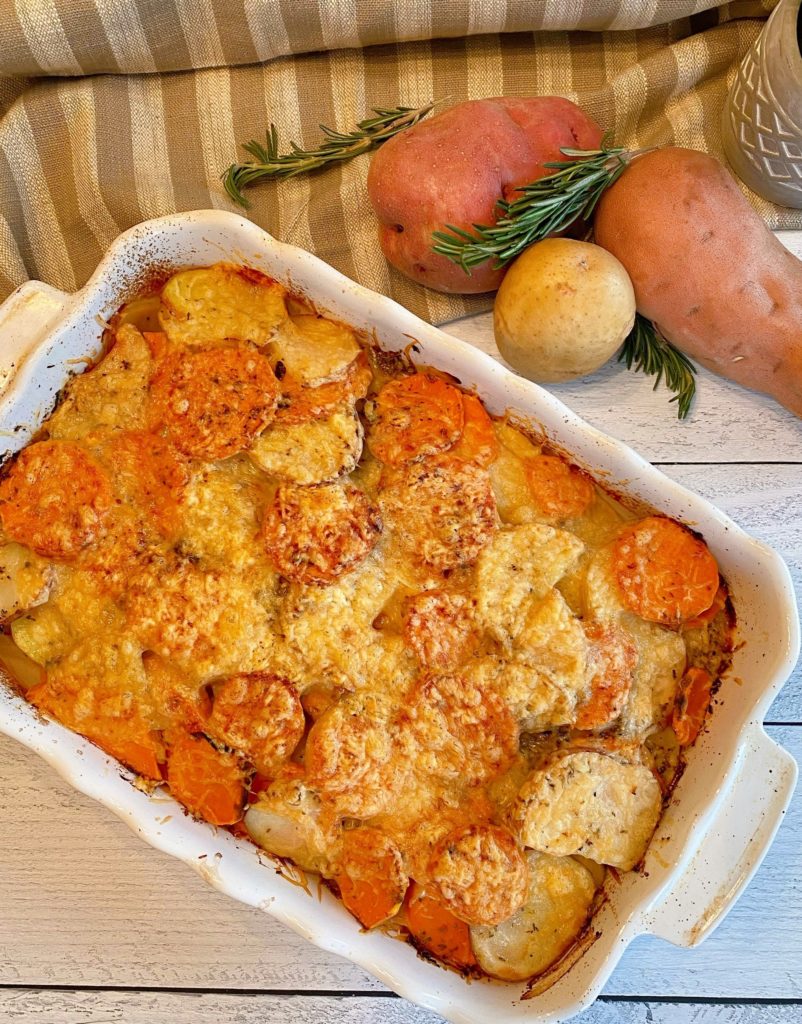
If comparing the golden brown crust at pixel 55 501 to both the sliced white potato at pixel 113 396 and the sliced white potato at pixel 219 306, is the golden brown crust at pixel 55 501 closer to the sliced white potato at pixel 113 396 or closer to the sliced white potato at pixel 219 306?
the sliced white potato at pixel 113 396

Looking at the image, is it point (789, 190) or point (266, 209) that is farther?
point (266, 209)

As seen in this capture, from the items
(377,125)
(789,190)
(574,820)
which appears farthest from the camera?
(377,125)

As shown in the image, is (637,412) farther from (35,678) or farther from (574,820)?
(35,678)

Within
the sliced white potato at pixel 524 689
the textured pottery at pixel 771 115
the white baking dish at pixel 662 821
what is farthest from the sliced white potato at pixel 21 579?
the textured pottery at pixel 771 115

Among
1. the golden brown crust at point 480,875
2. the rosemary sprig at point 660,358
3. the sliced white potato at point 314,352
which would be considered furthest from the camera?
Result: the rosemary sprig at point 660,358

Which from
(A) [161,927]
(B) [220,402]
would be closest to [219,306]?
(B) [220,402]

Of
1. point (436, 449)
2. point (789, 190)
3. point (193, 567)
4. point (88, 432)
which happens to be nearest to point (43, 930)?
point (193, 567)
